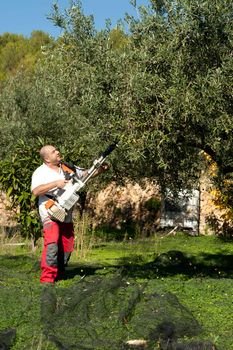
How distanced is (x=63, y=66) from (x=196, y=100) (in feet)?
6.79

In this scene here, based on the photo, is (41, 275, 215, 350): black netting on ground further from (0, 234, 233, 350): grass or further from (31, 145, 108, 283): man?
(31, 145, 108, 283): man

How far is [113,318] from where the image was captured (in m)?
6.91

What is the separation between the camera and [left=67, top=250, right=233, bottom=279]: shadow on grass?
1081 cm

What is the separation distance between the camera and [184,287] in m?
8.66

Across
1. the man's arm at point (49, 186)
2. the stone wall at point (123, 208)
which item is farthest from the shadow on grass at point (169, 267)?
the stone wall at point (123, 208)

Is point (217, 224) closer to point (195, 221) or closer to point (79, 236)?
point (195, 221)

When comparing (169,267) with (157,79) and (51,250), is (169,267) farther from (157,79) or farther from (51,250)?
(157,79)

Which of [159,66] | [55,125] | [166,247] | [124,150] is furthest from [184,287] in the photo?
[55,125]

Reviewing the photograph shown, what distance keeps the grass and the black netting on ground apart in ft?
0.36

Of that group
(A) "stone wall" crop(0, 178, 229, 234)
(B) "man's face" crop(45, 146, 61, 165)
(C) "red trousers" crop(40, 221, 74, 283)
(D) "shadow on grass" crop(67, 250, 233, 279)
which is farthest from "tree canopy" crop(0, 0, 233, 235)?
(A) "stone wall" crop(0, 178, 229, 234)

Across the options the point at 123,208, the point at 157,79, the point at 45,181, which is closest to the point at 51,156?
the point at 45,181

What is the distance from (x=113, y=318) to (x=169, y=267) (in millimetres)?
4979

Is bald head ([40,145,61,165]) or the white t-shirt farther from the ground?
bald head ([40,145,61,165])

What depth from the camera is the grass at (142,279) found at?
6.73 m
